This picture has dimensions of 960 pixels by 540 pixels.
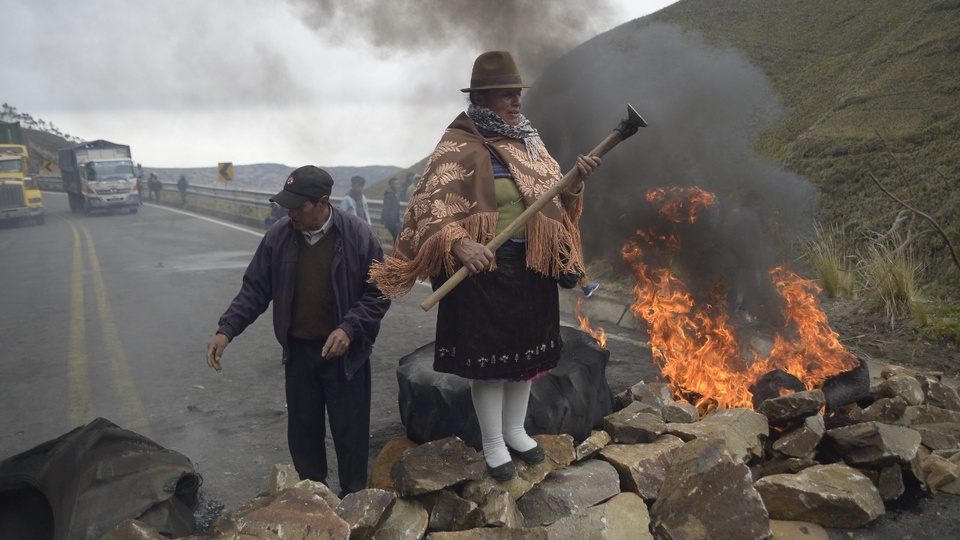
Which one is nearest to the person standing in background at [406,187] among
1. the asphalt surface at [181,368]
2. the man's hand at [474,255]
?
the asphalt surface at [181,368]

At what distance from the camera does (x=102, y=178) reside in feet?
96.0

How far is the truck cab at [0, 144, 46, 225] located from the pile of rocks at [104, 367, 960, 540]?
84.0 feet

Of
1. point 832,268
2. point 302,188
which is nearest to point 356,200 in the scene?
point 832,268

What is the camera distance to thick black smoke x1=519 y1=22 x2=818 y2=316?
6395 mm

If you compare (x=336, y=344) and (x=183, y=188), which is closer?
(x=336, y=344)

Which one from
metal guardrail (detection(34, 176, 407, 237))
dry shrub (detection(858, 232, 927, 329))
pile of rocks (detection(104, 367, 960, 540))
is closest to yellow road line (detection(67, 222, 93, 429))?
pile of rocks (detection(104, 367, 960, 540))

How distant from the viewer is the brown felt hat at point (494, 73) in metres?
3.20

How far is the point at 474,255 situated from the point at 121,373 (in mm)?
4780

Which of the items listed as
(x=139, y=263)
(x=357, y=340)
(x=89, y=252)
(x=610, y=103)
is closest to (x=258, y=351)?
(x=357, y=340)

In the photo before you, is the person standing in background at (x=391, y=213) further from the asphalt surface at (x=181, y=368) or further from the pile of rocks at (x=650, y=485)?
the pile of rocks at (x=650, y=485)

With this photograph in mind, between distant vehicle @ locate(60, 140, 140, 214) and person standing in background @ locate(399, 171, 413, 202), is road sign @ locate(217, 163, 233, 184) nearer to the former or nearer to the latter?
distant vehicle @ locate(60, 140, 140, 214)

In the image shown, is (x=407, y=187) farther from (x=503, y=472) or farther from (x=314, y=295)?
(x=503, y=472)

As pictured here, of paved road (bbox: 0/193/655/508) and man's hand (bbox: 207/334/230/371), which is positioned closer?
man's hand (bbox: 207/334/230/371)

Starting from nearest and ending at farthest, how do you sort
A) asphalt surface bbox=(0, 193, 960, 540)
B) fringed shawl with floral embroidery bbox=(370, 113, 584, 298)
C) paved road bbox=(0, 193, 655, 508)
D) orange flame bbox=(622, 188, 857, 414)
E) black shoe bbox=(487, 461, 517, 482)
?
1. fringed shawl with floral embroidery bbox=(370, 113, 584, 298)
2. black shoe bbox=(487, 461, 517, 482)
3. asphalt surface bbox=(0, 193, 960, 540)
4. orange flame bbox=(622, 188, 857, 414)
5. paved road bbox=(0, 193, 655, 508)
